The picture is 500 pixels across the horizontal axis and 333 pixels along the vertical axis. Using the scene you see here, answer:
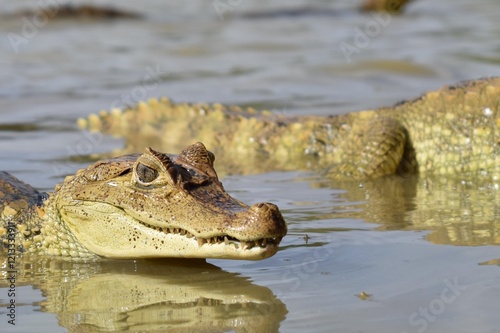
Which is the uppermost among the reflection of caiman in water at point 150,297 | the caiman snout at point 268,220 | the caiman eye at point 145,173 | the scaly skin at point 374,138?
the scaly skin at point 374,138

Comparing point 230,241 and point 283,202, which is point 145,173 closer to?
point 230,241

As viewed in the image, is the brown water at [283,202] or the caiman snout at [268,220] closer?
the brown water at [283,202]

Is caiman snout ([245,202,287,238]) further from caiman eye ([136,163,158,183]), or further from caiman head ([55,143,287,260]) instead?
caiman eye ([136,163,158,183])

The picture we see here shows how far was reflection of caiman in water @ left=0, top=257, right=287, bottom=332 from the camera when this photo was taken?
429 centimetres

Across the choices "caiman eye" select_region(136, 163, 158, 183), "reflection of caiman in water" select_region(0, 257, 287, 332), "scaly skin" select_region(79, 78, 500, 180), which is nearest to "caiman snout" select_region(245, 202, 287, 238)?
"reflection of caiman in water" select_region(0, 257, 287, 332)

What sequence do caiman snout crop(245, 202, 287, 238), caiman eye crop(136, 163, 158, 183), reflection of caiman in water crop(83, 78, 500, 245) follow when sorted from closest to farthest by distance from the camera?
caiman snout crop(245, 202, 287, 238)
caiman eye crop(136, 163, 158, 183)
reflection of caiman in water crop(83, 78, 500, 245)

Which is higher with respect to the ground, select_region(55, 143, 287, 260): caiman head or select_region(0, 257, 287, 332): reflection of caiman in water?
select_region(55, 143, 287, 260): caiman head

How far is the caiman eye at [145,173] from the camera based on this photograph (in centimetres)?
505

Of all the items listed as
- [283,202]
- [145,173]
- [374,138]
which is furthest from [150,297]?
[374,138]

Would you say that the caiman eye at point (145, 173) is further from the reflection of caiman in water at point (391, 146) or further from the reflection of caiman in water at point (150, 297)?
the reflection of caiman in water at point (391, 146)

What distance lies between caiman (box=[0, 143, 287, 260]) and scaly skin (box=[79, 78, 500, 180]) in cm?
288

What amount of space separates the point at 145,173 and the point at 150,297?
69 centimetres

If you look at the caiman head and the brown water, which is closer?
the brown water

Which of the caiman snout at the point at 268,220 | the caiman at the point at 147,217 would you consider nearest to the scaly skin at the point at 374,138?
the caiman at the point at 147,217
